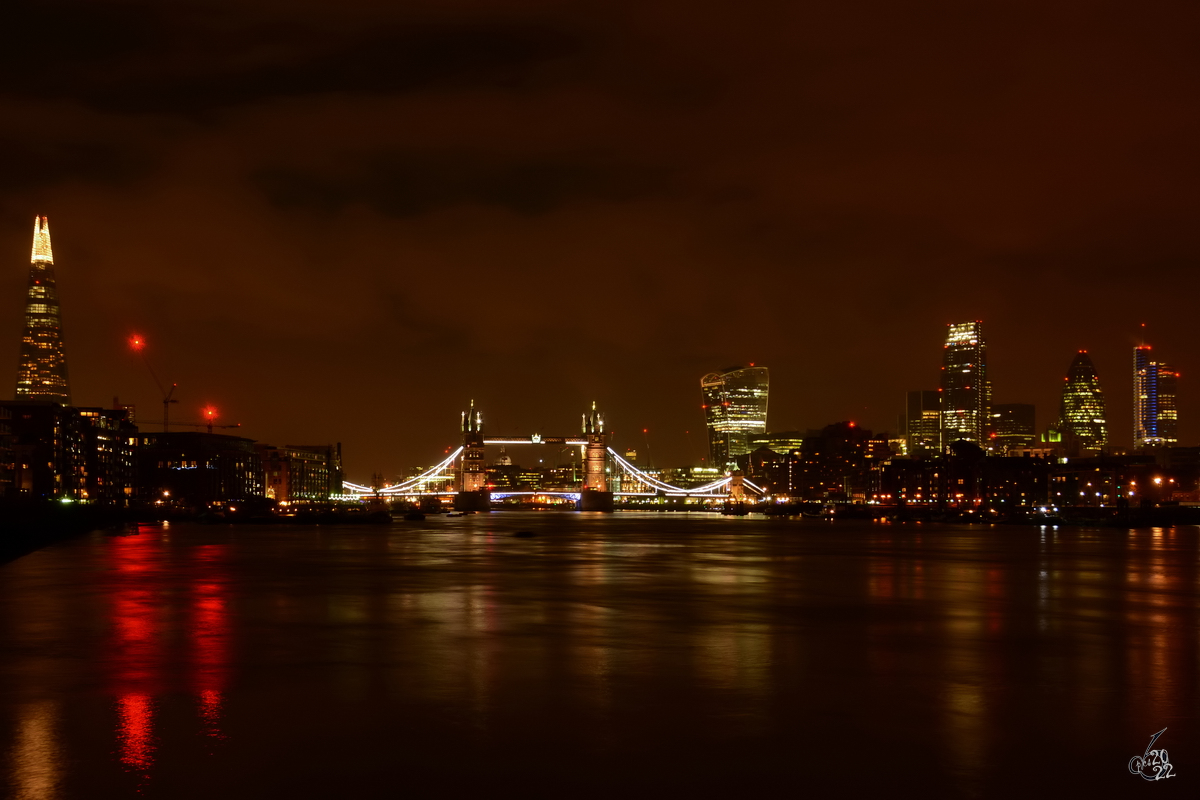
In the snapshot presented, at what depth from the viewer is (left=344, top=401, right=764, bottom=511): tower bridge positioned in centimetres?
17838

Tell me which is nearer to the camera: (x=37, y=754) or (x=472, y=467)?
(x=37, y=754)

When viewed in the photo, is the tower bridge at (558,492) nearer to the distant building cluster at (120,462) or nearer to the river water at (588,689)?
the distant building cluster at (120,462)

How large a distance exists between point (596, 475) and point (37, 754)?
177m

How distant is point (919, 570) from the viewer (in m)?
36.3

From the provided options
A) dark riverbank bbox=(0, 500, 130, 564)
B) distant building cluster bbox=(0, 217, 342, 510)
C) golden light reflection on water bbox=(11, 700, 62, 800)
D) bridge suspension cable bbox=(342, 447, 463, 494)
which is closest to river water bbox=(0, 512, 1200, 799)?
golden light reflection on water bbox=(11, 700, 62, 800)

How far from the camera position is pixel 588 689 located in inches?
529

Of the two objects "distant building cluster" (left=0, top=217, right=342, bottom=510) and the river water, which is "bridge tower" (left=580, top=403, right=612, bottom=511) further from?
the river water

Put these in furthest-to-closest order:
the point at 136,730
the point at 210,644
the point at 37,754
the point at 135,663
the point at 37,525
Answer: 1. the point at 37,525
2. the point at 210,644
3. the point at 135,663
4. the point at 136,730
5. the point at 37,754

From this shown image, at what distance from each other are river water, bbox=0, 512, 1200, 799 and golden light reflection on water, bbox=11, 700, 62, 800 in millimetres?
39

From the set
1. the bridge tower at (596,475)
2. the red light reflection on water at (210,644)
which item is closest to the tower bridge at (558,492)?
the bridge tower at (596,475)

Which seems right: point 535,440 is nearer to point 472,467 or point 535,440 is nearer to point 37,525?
point 472,467

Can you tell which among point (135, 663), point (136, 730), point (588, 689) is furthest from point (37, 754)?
point (588, 689)

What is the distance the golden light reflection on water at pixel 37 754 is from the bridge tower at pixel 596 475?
166 m

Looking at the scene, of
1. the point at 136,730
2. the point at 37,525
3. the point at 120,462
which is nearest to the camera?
the point at 136,730
